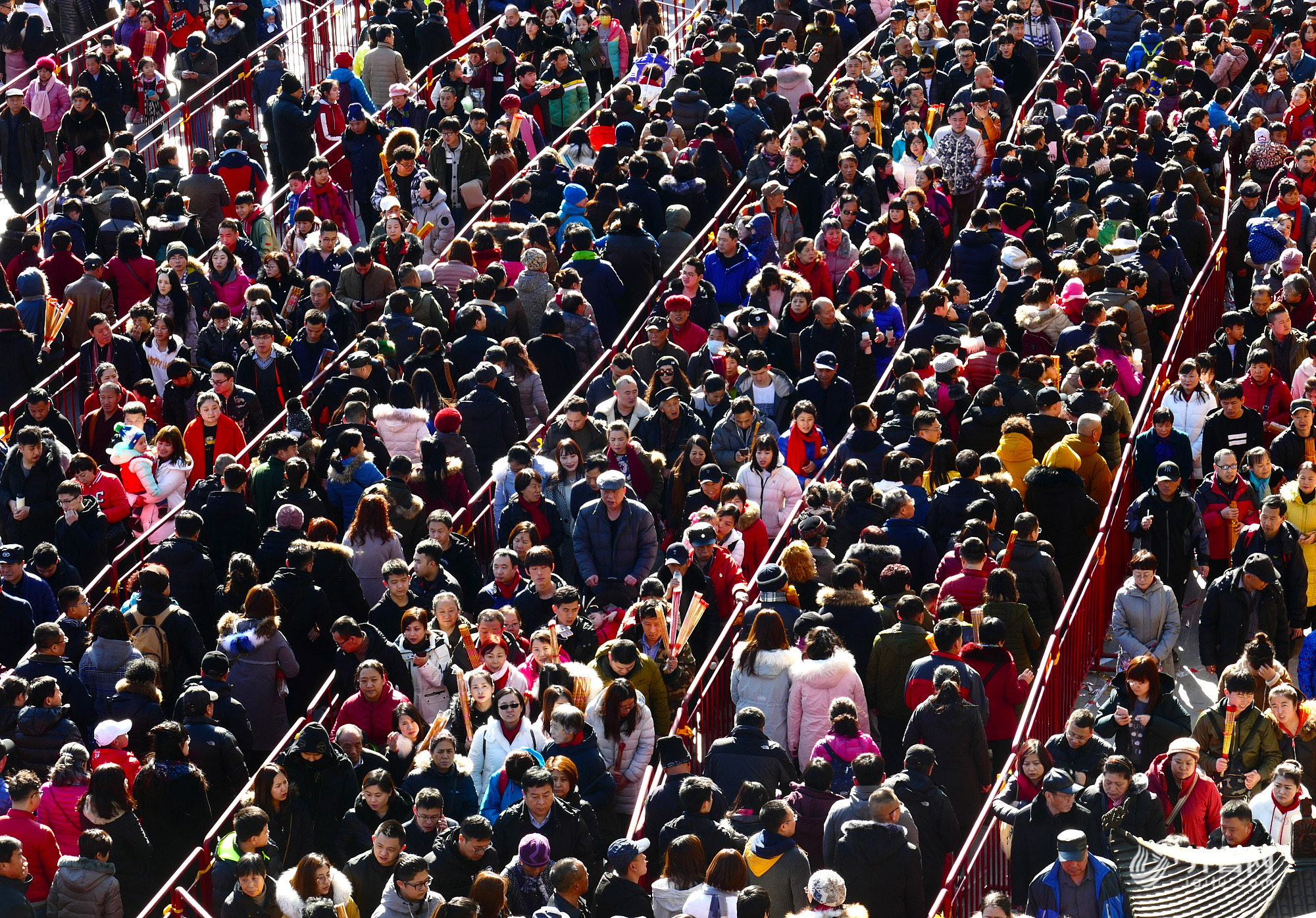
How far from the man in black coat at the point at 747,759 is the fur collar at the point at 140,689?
10.8 ft

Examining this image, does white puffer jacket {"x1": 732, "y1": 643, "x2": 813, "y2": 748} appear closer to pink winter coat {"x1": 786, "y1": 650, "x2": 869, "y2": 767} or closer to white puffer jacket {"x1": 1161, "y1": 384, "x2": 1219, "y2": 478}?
pink winter coat {"x1": 786, "y1": 650, "x2": 869, "y2": 767}

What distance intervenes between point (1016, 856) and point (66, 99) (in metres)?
14.9

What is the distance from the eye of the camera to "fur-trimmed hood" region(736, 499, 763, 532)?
42.5 ft

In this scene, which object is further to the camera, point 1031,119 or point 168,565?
point 1031,119

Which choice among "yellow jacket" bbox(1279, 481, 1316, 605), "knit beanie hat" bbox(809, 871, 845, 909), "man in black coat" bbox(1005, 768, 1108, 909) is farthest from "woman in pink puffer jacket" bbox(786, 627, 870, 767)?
"yellow jacket" bbox(1279, 481, 1316, 605)

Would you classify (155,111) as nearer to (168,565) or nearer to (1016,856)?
(168,565)

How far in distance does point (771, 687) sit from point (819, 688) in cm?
29

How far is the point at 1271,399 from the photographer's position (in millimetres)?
14172

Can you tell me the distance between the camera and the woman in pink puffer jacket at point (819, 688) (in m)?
10.7

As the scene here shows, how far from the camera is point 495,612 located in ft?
37.7

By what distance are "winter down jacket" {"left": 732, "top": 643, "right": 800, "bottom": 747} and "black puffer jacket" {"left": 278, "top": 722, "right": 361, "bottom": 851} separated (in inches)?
86.9

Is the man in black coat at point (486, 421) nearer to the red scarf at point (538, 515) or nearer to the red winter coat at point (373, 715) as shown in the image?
the red scarf at point (538, 515)

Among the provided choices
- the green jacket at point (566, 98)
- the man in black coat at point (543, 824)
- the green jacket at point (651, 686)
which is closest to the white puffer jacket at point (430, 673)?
the green jacket at point (651, 686)

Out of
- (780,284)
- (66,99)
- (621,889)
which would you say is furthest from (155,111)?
(621,889)
